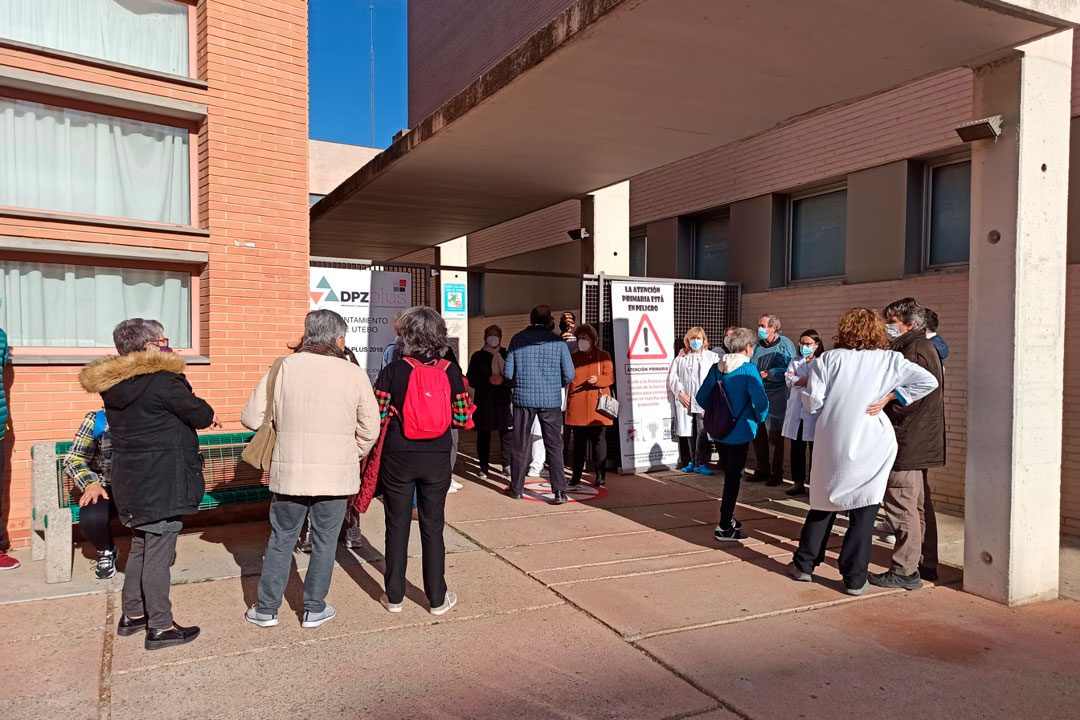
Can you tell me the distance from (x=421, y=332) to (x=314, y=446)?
2.88 feet

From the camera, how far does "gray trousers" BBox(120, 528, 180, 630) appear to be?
3945 millimetres

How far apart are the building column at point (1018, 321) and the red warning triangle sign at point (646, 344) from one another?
460 centimetres

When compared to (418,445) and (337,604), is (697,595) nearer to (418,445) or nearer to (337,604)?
(418,445)

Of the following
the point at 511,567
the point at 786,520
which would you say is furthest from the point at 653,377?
the point at 511,567

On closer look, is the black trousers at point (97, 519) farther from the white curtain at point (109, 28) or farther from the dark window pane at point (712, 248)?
the dark window pane at point (712, 248)

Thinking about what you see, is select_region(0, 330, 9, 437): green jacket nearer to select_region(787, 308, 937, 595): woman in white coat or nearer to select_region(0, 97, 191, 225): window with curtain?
select_region(0, 97, 191, 225): window with curtain

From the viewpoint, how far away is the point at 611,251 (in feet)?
33.3

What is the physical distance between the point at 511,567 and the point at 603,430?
318 centimetres

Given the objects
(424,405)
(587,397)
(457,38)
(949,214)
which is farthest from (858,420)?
(457,38)

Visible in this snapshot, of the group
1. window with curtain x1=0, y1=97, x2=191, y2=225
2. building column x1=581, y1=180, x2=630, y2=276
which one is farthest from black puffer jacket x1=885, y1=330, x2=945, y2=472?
window with curtain x1=0, y1=97, x2=191, y2=225

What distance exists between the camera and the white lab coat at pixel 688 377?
8874 mm

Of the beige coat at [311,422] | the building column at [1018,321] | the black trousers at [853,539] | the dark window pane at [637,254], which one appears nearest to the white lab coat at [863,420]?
the black trousers at [853,539]

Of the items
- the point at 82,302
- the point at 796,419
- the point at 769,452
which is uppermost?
the point at 82,302

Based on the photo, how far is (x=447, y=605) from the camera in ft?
14.9
